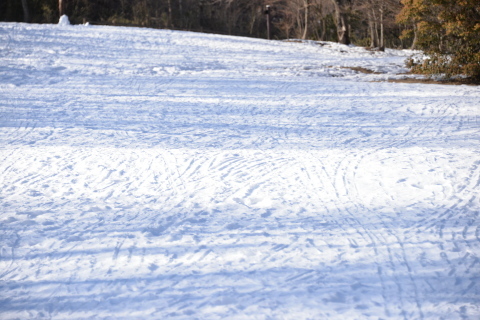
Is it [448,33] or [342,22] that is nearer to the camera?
[448,33]

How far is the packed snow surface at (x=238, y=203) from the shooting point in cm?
331

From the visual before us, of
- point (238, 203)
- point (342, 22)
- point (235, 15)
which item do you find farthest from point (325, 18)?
point (238, 203)

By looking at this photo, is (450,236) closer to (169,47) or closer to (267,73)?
(267,73)

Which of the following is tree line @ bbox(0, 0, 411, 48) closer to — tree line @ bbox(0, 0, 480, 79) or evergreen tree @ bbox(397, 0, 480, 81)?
tree line @ bbox(0, 0, 480, 79)

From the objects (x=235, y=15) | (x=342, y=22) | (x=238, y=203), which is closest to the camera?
(x=238, y=203)

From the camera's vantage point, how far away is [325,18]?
121 ft

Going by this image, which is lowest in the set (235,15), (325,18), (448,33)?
(448,33)

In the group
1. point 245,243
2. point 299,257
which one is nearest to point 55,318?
point 245,243

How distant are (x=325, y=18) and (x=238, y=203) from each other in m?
35.6

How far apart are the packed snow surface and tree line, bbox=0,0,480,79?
2.28 m

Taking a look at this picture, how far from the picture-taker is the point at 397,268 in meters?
3.60

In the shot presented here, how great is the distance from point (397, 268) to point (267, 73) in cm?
1090

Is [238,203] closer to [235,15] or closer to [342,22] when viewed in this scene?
[342,22]

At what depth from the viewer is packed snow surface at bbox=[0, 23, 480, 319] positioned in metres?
3.31
